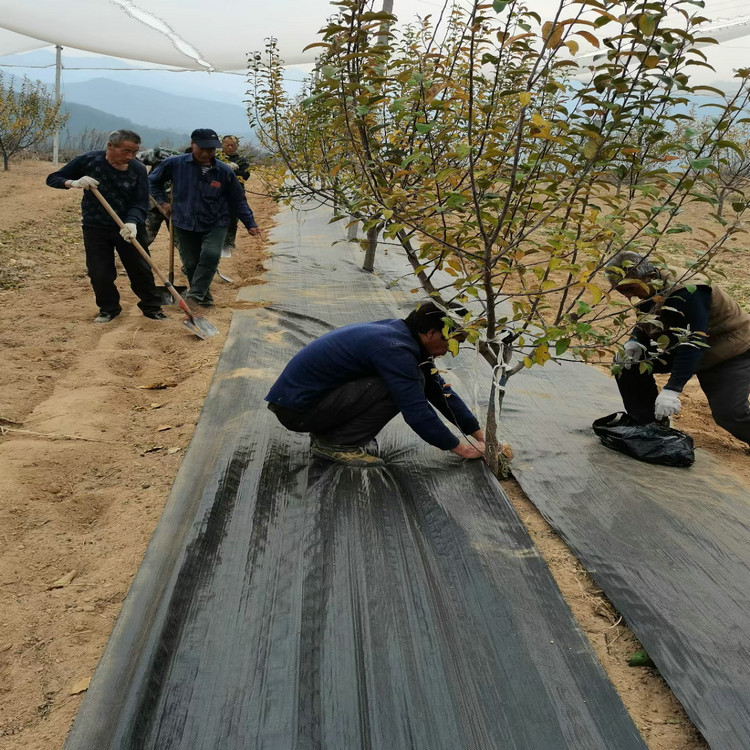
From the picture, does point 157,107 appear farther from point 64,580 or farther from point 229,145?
point 64,580

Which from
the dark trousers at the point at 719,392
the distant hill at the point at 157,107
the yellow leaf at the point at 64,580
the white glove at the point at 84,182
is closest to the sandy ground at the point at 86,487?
the yellow leaf at the point at 64,580

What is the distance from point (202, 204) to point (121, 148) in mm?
816

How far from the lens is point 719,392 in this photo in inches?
138

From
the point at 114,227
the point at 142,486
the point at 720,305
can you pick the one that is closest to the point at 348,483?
the point at 142,486

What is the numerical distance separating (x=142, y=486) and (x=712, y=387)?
297cm

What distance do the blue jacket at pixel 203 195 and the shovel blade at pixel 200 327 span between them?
33.3 inches

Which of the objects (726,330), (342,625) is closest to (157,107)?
(726,330)

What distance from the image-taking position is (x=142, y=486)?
3105mm

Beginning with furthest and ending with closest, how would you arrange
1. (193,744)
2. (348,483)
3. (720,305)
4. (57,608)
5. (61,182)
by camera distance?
(61,182) < (720,305) < (348,483) < (57,608) < (193,744)

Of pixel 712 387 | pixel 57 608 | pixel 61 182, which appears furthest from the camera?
pixel 61 182

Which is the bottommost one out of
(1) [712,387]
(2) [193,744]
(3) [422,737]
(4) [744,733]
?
(2) [193,744]

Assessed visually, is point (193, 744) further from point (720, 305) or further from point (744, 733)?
point (720, 305)

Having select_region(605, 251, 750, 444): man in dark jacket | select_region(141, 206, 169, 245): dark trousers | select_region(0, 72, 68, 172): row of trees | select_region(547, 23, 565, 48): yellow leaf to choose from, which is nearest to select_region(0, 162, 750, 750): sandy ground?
select_region(605, 251, 750, 444): man in dark jacket

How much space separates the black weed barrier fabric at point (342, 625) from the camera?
173 cm
